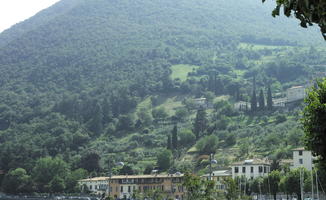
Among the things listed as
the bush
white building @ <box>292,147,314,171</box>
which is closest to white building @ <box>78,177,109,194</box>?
the bush

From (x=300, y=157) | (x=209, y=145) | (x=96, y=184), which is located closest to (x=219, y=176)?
(x=300, y=157)

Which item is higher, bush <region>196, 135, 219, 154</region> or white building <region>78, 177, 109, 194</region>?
bush <region>196, 135, 219, 154</region>

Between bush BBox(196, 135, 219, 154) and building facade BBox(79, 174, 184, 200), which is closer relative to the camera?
building facade BBox(79, 174, 184, 200)

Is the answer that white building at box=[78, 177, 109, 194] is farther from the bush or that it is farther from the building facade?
the bush

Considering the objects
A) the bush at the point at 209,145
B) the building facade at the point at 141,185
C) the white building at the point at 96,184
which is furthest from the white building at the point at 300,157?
the bush at the point at 209,145

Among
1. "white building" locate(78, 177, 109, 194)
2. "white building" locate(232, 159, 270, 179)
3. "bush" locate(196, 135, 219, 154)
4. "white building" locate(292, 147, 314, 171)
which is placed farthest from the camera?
"bush" locate(196, 135, 219, 154)

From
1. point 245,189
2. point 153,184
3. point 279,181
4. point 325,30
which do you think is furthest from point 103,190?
point 325,30

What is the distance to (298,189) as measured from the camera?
87062 millimetres

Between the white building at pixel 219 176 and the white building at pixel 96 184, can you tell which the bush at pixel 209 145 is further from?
the white building at pixel 219 176

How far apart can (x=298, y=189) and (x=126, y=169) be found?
91.6m

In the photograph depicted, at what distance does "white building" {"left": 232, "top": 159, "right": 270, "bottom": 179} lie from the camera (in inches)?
5231

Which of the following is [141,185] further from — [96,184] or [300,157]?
[300,157]

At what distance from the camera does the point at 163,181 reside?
149750 millimetres

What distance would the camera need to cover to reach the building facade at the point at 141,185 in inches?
5743
